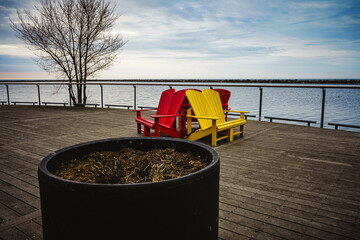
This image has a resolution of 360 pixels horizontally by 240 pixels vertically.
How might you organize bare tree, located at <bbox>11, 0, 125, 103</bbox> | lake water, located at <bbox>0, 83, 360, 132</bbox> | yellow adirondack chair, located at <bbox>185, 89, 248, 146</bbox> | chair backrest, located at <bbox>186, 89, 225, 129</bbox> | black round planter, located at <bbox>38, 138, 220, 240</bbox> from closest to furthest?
black round planter, located at <bbox>38, 138, 220, 240</bbox>, yellow adirondack chair, located at <bbox>185, 89, 248, 146</bbox>, chair backrest, located at <bbox>186, 89, 225, 129</bbox>, bare tree, located at <bbox>11, 0, 125, 103</bbox>, lake water, located at <bbox>0, 83, 360, 132</bbox>

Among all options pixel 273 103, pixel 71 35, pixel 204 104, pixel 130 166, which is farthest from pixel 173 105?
pixel 273 103

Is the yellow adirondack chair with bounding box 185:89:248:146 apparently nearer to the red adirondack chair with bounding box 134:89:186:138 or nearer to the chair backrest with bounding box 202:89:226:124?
the chair backrest with bounding box 202:89:226:124

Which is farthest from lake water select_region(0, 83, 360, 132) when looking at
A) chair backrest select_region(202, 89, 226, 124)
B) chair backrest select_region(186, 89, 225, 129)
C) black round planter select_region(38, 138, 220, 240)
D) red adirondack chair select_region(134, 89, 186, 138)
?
black round planter select_region(38, 138, 220, 240)

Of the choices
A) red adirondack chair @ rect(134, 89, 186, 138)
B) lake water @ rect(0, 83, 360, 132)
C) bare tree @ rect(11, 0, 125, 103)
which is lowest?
lake water @ rect(0, 83, 360, 132)

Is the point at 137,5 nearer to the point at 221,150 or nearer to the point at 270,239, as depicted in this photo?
the point at 221,150

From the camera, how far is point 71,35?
1046cm

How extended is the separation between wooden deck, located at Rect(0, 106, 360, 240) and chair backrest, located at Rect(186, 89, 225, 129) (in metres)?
0.51

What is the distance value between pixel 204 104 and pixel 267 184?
2616 millimetres

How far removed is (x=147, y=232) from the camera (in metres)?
0.99

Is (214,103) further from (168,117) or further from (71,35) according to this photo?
(71,35)

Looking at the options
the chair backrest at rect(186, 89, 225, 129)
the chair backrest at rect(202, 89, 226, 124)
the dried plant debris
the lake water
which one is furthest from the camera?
the lake water

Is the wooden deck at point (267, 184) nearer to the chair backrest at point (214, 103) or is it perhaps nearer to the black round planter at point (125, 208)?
the chair backrest at point (214, 103)

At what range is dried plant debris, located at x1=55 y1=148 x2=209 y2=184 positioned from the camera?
133cm

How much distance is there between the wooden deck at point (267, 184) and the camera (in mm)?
1941
